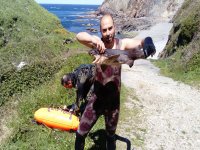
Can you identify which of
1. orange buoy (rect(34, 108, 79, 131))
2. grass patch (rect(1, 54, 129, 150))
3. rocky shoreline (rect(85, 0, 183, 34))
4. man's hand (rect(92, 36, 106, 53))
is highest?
man's hand (rect(92, 36, 106, 53))

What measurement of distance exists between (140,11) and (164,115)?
3661 inches

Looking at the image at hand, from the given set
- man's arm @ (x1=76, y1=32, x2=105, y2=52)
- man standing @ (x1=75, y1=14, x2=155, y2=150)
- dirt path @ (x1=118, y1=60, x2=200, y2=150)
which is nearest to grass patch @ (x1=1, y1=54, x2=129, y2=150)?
dirt path @ (x1=118, y1=60, x2=200, y2=150)

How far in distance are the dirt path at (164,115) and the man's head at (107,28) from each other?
15.2 feet

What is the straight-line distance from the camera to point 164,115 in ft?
40.8

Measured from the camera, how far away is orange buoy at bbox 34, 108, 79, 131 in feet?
30.1

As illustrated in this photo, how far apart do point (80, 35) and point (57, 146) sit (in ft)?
13.8

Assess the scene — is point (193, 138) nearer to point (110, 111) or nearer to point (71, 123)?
point (71, 123)

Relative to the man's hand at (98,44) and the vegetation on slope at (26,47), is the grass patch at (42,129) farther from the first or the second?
the man's hand at (98,44)

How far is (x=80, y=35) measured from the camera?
5324 millimetres

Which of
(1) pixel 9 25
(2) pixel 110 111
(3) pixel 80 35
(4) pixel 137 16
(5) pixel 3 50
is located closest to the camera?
(3) pixel 80 35

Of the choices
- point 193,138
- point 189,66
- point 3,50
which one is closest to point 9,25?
point 3,50

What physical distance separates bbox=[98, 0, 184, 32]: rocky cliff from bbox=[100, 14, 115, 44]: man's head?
7422 centimetres

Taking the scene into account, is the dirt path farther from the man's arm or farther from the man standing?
the man's arm

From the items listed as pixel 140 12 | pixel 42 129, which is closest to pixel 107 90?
pixel 42 129
